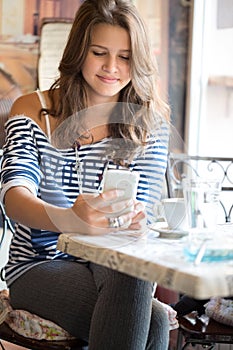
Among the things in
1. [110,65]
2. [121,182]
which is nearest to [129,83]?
[110,65]

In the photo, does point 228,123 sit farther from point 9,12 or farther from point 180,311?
point 180,311

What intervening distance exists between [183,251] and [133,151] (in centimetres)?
52

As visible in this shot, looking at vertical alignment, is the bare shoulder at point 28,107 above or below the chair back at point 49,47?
below

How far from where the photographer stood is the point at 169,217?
1449 mm

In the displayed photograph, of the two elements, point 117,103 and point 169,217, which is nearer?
point 169,217

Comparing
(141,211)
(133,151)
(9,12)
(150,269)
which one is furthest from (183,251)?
(9,12)

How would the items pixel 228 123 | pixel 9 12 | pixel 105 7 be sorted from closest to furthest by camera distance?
1. pixel 105 7
2. pixel 9 12
3. pixel 228 123

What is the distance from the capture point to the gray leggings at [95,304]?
1389 mm

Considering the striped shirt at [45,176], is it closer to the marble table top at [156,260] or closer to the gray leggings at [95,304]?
the gray leggings at [95,304]

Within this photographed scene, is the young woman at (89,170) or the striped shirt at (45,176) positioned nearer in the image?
the young woman at (89,170)

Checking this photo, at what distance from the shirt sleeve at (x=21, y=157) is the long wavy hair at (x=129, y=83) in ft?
0.28

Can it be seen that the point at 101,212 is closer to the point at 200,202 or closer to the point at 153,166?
the point at 200,202

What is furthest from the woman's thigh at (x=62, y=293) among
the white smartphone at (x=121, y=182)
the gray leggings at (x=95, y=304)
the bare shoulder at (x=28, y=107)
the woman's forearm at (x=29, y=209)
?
the bare shoulder at (x=28, y=107)

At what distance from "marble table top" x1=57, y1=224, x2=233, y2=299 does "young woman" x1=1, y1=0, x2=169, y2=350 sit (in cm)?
5
